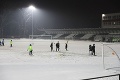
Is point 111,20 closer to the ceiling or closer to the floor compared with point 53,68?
closer to the ceiling

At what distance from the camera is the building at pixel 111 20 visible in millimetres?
87625

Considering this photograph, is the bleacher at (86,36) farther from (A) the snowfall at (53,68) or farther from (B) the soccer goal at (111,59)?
(A) the snowfall at (53,68)

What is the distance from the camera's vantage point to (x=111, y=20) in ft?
297

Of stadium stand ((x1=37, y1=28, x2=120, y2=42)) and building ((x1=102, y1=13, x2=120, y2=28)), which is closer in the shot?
stadium stand ((x1=37, y1=28, x2=120, y2=42))

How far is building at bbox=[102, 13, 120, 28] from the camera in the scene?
3450 inches

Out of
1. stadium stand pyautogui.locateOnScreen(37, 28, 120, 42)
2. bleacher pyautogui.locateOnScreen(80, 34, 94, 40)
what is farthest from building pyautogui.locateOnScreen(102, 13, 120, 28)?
bleacher pyautogui.locateOnScreen(80, 34, 94, 40)

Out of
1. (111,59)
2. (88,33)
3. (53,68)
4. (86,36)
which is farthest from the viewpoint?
(88,33)

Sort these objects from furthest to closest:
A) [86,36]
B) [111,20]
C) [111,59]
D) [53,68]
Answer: [86,36]
[111,20]
[111,59]
[53,68]

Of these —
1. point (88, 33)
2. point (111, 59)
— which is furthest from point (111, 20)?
point (111, 59)

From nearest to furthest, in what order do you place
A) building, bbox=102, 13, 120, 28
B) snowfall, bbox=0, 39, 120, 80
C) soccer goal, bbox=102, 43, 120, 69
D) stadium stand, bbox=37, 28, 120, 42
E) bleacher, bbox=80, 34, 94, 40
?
snowfall, bbox=0, 39, 120, 80 < soccer goal, bbox=102, 43, 120, 69 < stadium stand, bbox=37, 28, 120, 42 < building, bbox=102, 13, 120, 28 < bleacher, bbox=80, 34, 94, 40

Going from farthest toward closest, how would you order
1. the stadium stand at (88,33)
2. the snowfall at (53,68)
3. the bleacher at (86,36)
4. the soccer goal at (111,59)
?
the bleacher at (86,36) → the stadium stand at (88,33) → the soccer goal at (111,59) → the snowfall at (53,68)

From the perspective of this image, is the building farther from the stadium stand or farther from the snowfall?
the snowfall

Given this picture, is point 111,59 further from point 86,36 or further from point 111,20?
point 111,20

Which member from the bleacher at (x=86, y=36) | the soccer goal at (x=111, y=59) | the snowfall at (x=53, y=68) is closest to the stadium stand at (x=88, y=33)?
the bleacher at (x=86, y=36)
